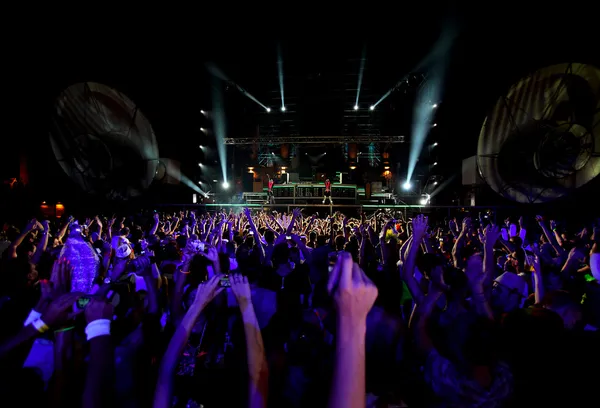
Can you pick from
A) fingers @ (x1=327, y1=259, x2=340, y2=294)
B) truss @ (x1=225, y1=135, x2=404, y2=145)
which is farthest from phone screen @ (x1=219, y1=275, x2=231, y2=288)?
truss @ (x1=225, y1=135, x2=404, y2=145)

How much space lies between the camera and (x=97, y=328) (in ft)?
4.22

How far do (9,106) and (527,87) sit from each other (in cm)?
1568

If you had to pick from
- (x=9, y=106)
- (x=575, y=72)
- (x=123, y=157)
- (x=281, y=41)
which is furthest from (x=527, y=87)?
(x=9, y=106)

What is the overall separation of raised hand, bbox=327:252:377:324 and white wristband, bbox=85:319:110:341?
0.99m

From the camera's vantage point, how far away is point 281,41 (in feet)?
47.9

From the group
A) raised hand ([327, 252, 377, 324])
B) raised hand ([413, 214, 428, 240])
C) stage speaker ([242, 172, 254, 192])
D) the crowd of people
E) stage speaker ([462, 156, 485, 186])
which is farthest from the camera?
stage speaker ([242, 172, 254, 192])

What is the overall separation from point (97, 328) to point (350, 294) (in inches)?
41.8

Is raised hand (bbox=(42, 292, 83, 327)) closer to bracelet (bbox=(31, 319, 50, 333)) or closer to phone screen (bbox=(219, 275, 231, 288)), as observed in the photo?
bracelet (bbox=(31, 319, 50, 333))

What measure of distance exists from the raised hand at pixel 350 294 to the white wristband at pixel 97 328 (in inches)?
39.0

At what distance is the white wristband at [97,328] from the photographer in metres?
1.27

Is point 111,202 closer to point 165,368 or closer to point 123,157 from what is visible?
point 123,157

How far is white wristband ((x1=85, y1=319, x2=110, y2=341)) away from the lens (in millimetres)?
1273

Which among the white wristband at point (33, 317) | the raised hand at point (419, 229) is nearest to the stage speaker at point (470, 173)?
the raised hand at point (419, 229)

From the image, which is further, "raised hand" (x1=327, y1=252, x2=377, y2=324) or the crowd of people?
the crowd of people
